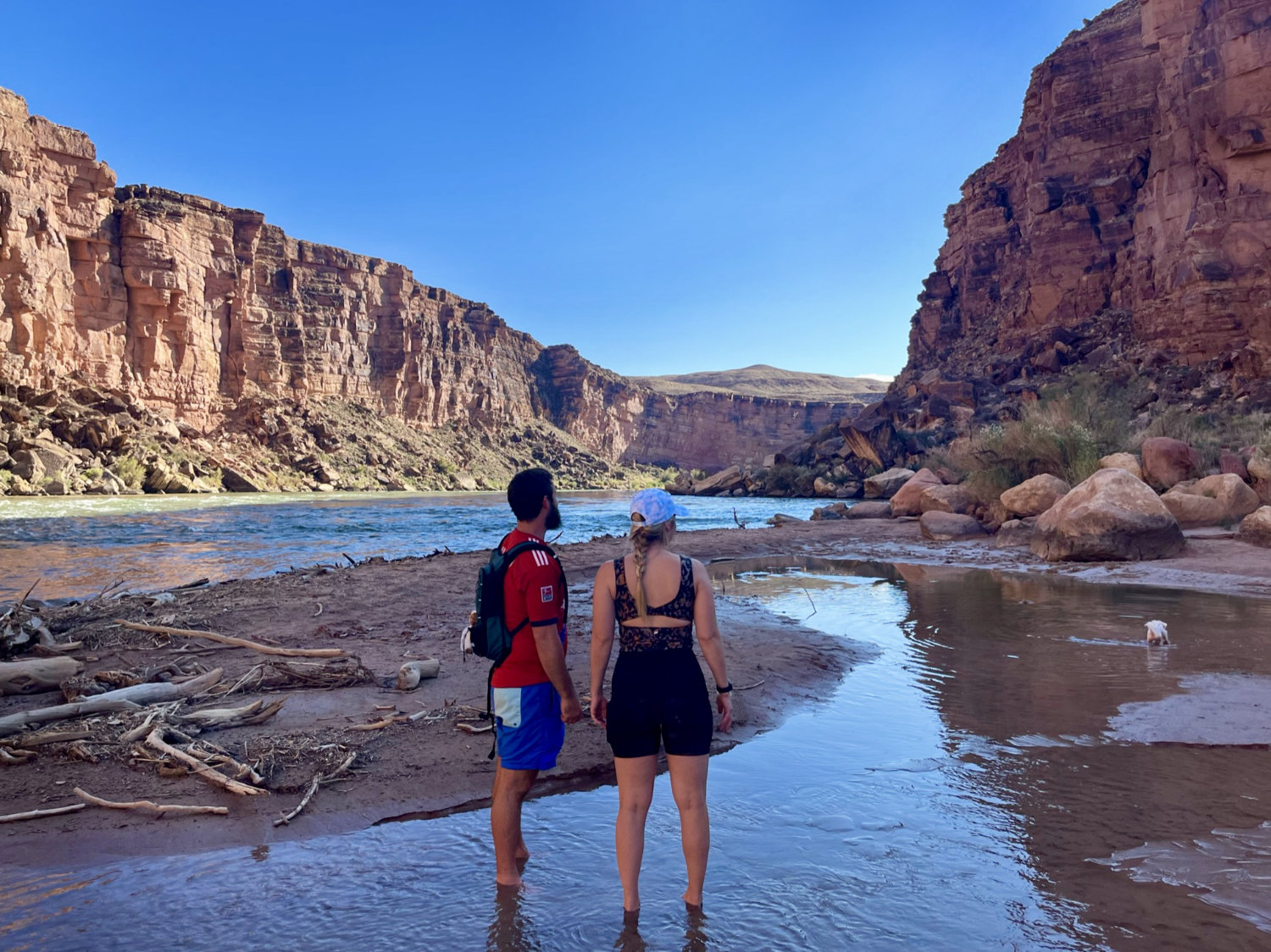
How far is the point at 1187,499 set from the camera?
14062 mm

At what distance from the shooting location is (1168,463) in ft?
52.8

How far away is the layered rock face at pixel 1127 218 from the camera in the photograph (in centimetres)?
3106

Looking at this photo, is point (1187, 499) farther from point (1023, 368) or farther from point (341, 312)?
point (341, 312)

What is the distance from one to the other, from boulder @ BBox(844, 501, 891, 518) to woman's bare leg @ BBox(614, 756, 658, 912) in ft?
75.8

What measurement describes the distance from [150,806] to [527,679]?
6.89 ft

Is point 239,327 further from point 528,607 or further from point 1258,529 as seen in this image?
point 528,607

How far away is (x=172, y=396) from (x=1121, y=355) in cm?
6666

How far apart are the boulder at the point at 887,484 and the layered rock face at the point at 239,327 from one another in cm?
5081

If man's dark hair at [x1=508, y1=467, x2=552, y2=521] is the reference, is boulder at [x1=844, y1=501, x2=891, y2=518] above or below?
below

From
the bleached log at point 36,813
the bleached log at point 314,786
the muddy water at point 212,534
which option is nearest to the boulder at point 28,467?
the muddy water at point 212,534

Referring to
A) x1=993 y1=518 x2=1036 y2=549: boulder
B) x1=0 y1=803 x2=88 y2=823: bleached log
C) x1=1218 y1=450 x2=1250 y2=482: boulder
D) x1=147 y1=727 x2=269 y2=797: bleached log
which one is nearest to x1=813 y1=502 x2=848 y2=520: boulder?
x1=993 y1=518 x2=1036 y2=549: boulder

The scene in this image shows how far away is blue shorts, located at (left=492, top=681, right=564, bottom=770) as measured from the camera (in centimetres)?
326

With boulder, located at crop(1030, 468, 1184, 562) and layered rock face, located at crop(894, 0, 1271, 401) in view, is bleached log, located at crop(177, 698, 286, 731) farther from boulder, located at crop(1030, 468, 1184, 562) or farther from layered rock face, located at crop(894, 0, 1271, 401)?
layered rock face, located at crop(894, 0, 1271, 401)

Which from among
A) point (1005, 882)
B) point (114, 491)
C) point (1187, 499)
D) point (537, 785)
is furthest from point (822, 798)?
point (114, 491)
